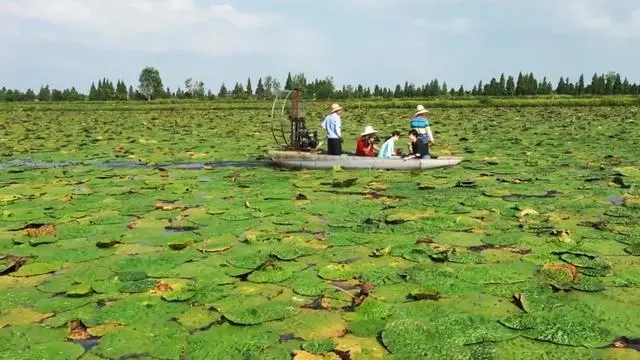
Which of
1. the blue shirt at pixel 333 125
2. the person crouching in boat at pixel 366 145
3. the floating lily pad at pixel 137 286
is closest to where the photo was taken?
the floating lily pad at pixel 137 286

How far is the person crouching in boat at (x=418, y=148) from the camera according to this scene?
10.9 metres

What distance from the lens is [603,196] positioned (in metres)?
7.79

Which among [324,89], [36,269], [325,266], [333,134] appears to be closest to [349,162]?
[333,134]

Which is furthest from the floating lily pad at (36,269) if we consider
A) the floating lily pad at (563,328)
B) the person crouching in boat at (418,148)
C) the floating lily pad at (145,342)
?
the person crouching in boat at (418,148)

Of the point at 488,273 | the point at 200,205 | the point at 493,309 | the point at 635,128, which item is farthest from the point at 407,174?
the point at 635,128

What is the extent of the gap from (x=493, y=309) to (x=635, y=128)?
57.2 ft

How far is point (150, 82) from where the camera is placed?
88562 millimetres

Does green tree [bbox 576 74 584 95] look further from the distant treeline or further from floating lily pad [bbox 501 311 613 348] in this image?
floating lily pad [bbox 501 311 613 348]

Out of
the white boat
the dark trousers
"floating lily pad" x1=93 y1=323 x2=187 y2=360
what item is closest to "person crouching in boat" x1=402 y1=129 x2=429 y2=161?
the white boat

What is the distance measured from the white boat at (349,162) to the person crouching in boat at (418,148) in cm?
23

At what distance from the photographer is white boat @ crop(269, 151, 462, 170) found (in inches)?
418

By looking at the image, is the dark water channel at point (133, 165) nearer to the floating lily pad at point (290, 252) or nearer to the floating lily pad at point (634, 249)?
the floating lily pad at point (290, 252)

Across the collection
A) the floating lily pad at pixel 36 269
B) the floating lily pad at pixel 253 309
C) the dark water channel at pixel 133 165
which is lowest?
the dark water channel at pixel 133 165

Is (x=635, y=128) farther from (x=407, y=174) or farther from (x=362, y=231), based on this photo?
(x=362, y=231)
